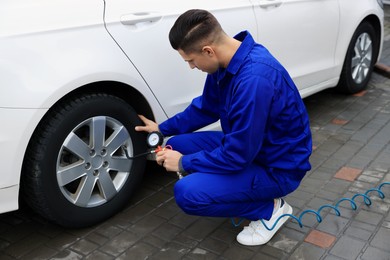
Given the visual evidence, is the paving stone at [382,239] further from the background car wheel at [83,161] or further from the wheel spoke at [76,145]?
the wheel spoke at [76,145]

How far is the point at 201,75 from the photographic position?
3191 millimetres

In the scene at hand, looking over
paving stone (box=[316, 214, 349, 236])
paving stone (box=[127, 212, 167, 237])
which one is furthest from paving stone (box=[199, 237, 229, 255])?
paving stone (box=[316, 214, 349, 236])

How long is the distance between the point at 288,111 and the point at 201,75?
3.22 feet

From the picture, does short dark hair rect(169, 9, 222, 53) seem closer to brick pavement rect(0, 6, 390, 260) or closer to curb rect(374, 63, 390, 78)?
brick pavement rect(0, 6, 390, 260)

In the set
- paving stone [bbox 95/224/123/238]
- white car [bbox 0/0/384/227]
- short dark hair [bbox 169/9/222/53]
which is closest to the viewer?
short dark hair [bbox 169/9/222/53]

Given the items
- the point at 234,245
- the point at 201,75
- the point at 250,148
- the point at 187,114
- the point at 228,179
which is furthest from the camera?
the point at 201,75

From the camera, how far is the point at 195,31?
2.19 m

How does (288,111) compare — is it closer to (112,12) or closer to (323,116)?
(112,12)

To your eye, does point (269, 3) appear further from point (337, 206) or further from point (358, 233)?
point (358, 233)

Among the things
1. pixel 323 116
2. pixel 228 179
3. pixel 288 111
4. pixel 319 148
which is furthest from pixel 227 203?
pixel 323 116

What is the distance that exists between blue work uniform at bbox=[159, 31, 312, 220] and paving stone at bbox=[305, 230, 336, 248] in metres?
0.28

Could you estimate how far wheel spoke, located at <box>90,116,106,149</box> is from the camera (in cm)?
265

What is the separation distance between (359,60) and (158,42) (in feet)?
9.23

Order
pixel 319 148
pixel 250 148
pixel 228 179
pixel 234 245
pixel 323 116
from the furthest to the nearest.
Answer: pixel 323 116 < pixel 319 148 < pixel 234 245 < pixel 228 179 < pixel 250 148
